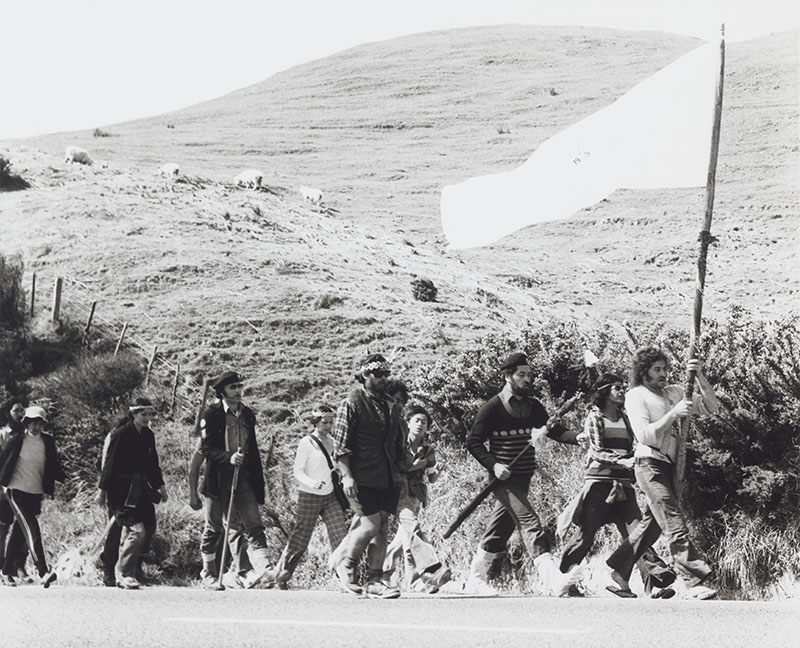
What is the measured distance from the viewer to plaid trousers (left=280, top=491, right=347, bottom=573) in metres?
9.67

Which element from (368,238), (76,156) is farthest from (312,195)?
(76,156)

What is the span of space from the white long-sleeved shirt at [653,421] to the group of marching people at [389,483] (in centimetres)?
1

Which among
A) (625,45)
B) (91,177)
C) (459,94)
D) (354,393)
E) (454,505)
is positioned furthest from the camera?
(625,45)

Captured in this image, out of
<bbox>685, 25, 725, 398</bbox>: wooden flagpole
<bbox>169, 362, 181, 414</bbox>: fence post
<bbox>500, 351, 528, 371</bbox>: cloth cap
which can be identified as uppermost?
<bbox>685, 25, 725, 398</bbox>: wooden flagpole

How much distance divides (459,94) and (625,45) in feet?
70.8

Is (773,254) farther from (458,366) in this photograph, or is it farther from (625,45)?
(625,45)

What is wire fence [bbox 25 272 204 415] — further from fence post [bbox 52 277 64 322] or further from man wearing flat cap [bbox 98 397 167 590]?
man wearing flat cap [bbox 98 397 167 590]

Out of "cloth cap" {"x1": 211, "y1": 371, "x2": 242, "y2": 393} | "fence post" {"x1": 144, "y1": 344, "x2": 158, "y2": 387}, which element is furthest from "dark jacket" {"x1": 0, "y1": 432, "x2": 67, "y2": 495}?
"fence post" {"x1": 144, "y1": 344, "x2": 158, "y2": 387}

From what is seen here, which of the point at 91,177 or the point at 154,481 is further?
the point at 91,177

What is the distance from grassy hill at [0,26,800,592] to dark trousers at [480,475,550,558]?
1992 cm

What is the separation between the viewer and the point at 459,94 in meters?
91.1

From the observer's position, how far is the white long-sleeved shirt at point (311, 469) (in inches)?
380

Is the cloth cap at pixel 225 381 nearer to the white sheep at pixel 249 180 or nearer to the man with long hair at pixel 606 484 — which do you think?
the man with long hair at pixel 606 484


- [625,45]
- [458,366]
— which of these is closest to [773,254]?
[458,366]
